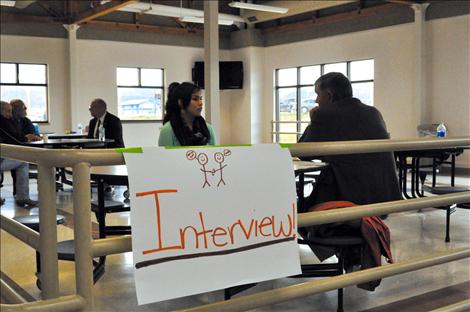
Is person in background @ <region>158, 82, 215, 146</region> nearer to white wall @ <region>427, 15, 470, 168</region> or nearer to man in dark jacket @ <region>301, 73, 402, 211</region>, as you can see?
man in dark jacket @ <region>301, 73, 402, 211</region>

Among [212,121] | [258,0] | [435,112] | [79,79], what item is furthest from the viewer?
[258,0]

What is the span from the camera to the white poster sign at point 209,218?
126 cm

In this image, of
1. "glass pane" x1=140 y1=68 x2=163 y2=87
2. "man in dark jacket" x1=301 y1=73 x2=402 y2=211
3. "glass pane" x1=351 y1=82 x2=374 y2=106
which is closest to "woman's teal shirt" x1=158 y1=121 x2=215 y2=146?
"man in dark jacket" x1=301 y1=73 x2=402 y2=211

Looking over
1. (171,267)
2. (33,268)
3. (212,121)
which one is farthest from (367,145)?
(212,121)

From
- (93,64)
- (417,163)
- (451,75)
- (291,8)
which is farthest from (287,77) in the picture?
(417,163)

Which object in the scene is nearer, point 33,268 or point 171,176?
point 171,176

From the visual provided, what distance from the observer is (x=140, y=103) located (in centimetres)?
1284

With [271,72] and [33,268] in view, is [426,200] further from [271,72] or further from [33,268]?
[271,72]

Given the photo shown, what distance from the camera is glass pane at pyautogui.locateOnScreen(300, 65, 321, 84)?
40.8ft

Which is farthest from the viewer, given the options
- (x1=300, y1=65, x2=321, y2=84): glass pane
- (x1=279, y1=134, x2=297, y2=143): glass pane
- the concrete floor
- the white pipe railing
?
(x1=279, y1=134, x2=297, y2=143): glass pane

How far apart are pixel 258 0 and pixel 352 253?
1150 cm

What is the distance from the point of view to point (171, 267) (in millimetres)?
1289

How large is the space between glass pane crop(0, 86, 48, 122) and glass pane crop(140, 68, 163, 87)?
94.1 inches

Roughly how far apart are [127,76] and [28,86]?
91.1 inches
